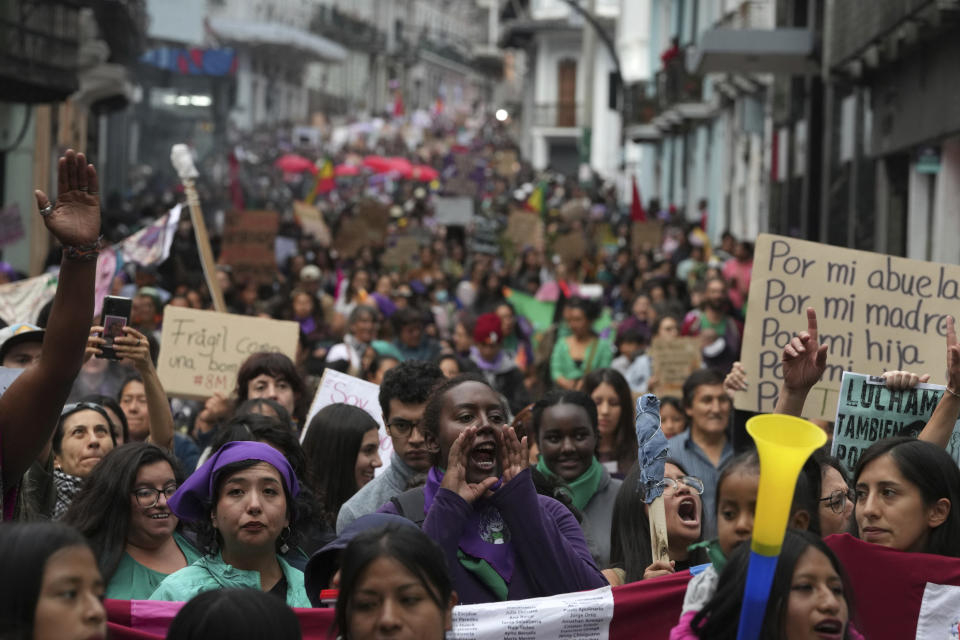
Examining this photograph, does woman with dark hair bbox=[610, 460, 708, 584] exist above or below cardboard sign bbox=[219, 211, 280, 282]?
below

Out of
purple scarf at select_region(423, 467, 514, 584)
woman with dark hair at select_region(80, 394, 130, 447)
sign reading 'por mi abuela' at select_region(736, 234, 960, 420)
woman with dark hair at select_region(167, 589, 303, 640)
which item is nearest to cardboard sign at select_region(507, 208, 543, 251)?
sign reading 'por mi abuela' at select_region(736, 234, 960, 420)

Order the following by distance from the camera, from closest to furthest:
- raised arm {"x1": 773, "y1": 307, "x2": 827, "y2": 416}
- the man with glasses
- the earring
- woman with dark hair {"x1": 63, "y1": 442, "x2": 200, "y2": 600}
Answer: the earring
woman with dark hair {"x1": 63, "y1": 442, "x2": 200, "y2": 600}
raised arm {"x1": 773, "y1": 307, "x2": 827, "y2": 416}
the man with glasses

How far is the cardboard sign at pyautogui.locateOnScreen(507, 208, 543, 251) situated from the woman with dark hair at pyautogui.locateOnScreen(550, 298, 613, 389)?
1150 cm

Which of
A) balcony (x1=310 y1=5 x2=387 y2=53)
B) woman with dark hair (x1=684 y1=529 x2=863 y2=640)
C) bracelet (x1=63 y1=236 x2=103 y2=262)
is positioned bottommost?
woman with dark hair (x1=684 y1=529 x2=863 y2=640)

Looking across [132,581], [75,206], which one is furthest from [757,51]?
[75,206]

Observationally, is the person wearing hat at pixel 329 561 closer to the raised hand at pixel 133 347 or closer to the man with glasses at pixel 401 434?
the man with glasses at pixel 401 434

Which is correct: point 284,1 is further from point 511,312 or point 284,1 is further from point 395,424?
point 395,424

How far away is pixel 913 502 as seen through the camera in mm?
4531

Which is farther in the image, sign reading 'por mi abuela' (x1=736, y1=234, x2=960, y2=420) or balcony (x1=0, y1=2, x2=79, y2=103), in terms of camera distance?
balcony (x1=0, y1=2, x2=79, y2=103)

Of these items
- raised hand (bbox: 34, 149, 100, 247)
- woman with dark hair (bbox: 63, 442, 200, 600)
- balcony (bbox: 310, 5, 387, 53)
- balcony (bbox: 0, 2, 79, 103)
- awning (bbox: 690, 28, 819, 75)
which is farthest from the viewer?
balcony (bbox: 310, 5, 387, 53)

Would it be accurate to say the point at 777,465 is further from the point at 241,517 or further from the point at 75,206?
the point at 241,517

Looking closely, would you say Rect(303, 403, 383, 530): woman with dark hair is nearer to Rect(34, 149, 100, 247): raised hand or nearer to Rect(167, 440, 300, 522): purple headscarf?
Rect(167, 440, 300, 522): purple headscarf

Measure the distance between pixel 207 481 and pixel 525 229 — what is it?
18166 millimetres

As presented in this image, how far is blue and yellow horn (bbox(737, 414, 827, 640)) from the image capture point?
116 inches
